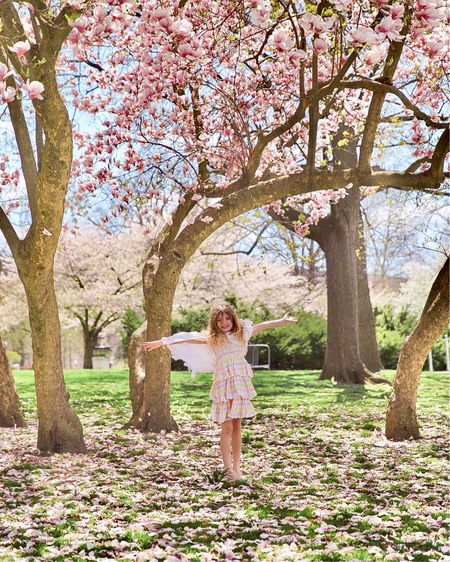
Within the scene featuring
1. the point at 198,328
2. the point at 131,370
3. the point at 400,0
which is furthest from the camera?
the point at 198,328

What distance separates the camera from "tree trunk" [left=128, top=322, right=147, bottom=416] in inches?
356

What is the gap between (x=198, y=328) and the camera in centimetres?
2303

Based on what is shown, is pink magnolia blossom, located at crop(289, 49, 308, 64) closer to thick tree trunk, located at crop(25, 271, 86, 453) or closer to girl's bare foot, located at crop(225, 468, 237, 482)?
thick tree trunk, located at crop(25, 271, 86, 453)

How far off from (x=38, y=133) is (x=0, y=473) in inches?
144

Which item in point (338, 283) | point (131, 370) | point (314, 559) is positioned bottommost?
point (314, 559)

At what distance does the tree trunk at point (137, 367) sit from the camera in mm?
9044

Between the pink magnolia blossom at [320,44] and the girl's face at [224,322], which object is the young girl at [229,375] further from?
the pink magnolia blossom at [320,44]

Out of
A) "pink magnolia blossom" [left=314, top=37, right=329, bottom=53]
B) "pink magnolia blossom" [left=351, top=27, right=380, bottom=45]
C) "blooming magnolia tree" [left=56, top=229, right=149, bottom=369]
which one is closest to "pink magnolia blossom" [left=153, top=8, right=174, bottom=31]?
"pink magnolia blossom" [left=314, top=37, right=329, bottom=53]

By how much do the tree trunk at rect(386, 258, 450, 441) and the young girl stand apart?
1.96 metres

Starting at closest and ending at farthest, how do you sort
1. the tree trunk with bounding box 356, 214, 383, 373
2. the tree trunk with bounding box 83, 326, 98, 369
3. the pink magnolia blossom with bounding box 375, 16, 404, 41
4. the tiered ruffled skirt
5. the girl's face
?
1. the pink magnolia blossom with bounding box 375, 16, 404, 41
2. the tiered ruffled skirt
3. the girl's face
4. the tree trunk with bounding box 356, 214, 383, 373
5. the tree trunk with bounding box 83, 326, 98, 369

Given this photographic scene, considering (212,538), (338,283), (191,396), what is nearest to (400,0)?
(212,538)

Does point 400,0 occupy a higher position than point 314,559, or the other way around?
point 400,0

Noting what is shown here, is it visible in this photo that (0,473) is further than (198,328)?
No

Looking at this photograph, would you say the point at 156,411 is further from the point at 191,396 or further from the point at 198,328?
the point at 198,328
